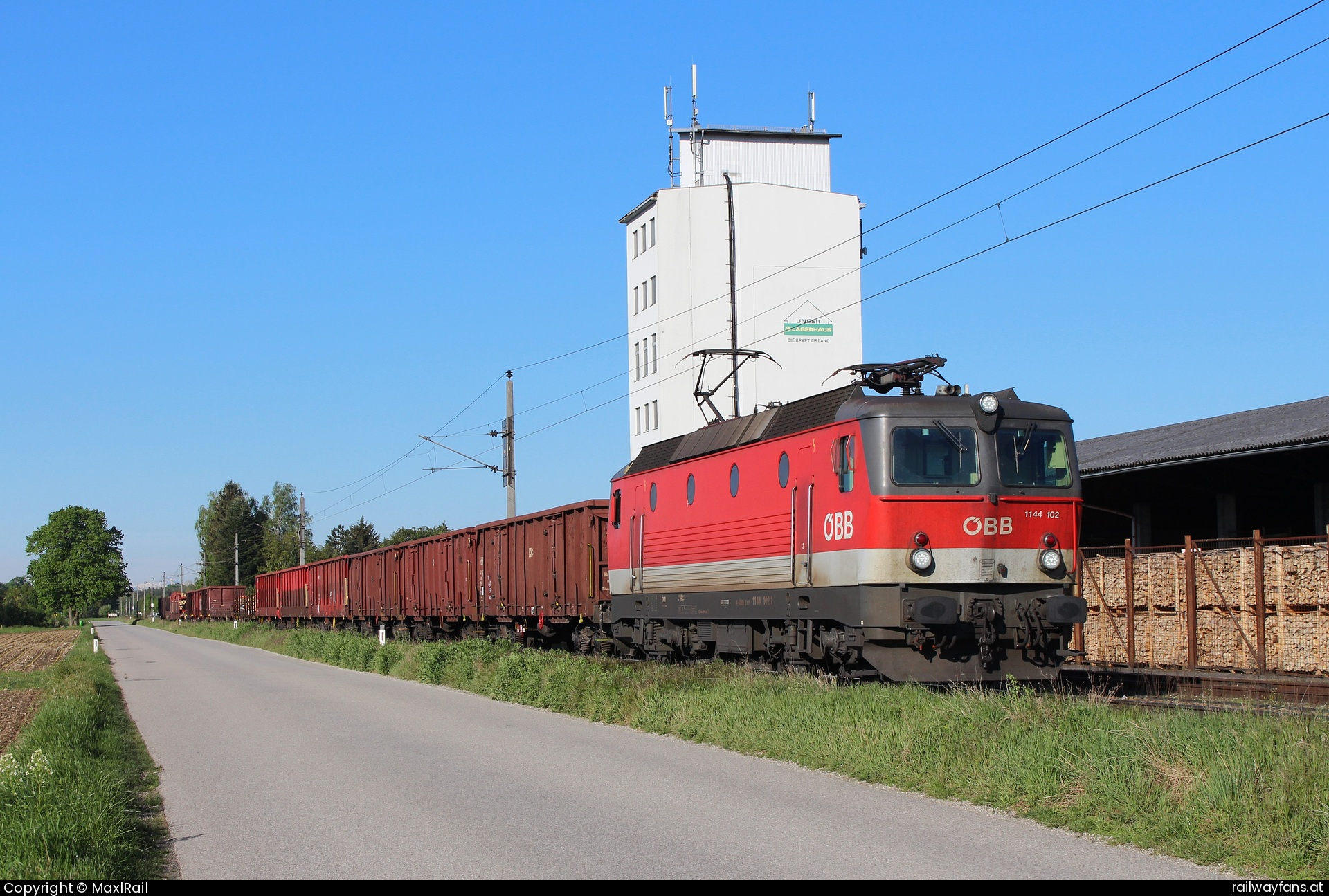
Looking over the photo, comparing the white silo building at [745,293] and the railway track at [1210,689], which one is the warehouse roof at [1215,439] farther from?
the white silo building at [745,293]

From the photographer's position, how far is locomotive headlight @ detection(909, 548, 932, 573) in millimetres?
14008

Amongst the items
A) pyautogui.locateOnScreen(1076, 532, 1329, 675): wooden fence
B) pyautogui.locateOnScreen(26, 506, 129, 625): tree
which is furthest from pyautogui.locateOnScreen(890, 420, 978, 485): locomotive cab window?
pyautogui.locateOnScreen(26, 506, 129, 625): tree

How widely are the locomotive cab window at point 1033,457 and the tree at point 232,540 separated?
129 meters

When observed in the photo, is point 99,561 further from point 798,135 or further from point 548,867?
point 548,867

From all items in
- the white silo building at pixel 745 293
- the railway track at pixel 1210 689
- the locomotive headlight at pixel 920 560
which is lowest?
the railway track at pixel 1210 689

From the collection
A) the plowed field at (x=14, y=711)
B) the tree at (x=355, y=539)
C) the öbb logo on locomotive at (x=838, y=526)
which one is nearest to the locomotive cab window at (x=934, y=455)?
the öbb logo on locomotive at (x=838, y=526)

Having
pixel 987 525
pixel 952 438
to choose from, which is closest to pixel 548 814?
pixel 987 525

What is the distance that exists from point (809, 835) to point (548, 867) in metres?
1.74

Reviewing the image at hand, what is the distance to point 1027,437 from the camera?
583 inches

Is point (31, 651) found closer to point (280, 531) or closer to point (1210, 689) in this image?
point (1210, 689)

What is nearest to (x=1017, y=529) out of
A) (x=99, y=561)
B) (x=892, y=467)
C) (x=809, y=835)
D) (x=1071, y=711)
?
(x=892, y=467)

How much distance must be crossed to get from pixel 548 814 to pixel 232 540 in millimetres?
137223

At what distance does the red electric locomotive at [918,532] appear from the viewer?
1408cm

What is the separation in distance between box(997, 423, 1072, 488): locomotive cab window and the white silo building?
39.2m
